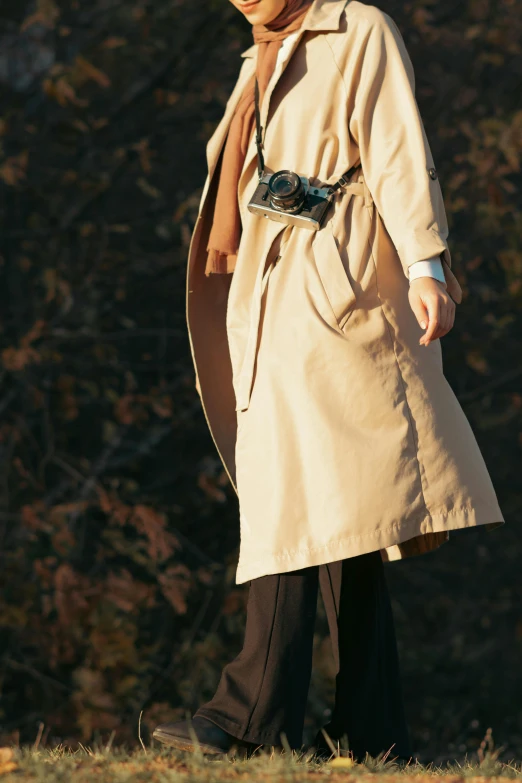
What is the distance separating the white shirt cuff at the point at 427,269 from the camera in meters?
2.37

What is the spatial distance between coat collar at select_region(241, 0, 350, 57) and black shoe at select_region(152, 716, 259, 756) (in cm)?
149

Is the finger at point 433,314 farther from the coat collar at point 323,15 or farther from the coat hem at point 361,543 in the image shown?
the coat collar at point 323,15

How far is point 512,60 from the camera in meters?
5.11

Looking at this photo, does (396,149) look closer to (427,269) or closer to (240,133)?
(427,269)

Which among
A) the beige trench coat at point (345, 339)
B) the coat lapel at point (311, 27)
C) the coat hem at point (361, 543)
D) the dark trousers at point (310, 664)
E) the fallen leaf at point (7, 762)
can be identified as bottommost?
the fallen leaf at point (7, 762)

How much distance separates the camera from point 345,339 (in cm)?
247

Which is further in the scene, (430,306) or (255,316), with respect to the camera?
(255,316)

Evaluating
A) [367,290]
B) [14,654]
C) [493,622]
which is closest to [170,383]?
[14,654]

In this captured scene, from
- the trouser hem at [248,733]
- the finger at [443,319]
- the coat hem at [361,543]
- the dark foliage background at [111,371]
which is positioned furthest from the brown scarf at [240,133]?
the dark foliage background at [111,371]

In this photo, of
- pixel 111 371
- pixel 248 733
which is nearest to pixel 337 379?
pixel 248 733

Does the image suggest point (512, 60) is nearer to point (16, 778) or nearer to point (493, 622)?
point (493, 622)

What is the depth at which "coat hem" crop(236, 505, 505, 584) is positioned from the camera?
93.7 inches

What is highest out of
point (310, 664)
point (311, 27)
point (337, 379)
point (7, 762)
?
point (311, 27)

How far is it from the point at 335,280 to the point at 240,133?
0.47 meters
